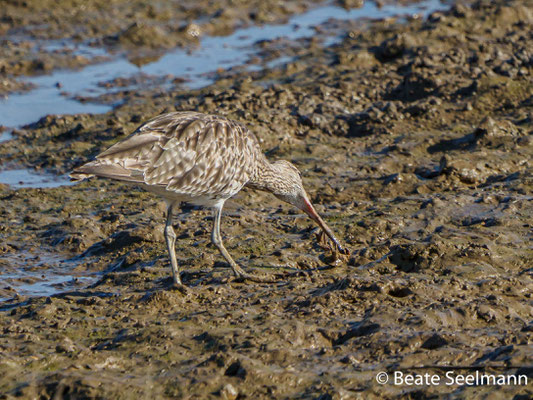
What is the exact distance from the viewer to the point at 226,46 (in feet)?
52.5

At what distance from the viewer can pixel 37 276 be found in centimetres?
801

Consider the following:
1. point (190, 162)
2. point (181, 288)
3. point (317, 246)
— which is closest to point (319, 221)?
point (317, 246)

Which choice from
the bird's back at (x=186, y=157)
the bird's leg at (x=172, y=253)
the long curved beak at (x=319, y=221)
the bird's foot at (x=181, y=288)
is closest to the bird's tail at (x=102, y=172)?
the bird's back at (x=186, y=157)

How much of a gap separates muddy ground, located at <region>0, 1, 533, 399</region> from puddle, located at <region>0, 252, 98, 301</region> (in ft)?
0.17

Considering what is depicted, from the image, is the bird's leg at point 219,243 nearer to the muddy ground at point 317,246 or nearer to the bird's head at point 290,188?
the muddy ground at point 317,246

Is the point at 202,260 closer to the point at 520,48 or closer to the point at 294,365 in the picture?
the point at 294,365

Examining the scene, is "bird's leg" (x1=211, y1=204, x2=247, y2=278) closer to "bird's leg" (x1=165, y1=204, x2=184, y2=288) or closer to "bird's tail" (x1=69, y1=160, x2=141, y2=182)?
"bird's leg" (x1=165, y1=204, x2=184, y2=288)

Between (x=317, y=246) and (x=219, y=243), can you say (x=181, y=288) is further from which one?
(x=317, y=246)

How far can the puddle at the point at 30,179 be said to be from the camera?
401 inches

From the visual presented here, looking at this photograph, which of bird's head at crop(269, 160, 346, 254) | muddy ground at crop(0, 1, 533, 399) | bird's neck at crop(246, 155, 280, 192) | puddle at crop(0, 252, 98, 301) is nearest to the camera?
muddy ground at crop(0, 1, 533, 399)

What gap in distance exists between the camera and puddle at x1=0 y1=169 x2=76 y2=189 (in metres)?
10.2

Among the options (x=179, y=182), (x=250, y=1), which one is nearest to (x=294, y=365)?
(x=179, y=182)

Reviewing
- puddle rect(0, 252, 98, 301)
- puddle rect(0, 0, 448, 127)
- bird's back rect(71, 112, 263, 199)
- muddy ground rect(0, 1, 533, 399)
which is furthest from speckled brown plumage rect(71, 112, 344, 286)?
puddle rect(0, 0, 448, 127)

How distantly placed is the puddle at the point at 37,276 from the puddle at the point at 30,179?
6.24 ft
